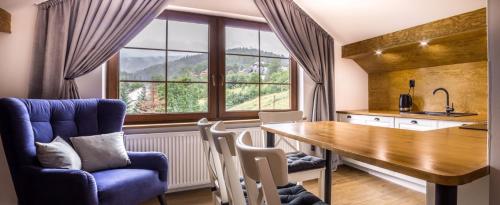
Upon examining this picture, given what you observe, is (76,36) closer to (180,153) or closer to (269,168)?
(180,153)

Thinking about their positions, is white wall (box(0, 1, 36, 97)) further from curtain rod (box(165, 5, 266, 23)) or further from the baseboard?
the baseboard

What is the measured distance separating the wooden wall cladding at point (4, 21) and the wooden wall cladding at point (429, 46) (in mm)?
3519

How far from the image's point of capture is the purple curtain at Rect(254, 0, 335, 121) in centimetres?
304

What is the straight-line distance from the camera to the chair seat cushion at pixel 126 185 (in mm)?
1608

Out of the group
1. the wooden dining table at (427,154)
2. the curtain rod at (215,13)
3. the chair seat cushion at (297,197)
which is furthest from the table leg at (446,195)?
the curtain rod at (215,13)

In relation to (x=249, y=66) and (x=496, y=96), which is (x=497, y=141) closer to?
(x=496, y=96)

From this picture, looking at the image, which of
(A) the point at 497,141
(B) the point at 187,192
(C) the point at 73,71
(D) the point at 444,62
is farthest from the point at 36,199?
(D) the point at 444,62

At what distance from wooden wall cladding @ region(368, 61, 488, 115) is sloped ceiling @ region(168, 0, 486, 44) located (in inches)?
28.2

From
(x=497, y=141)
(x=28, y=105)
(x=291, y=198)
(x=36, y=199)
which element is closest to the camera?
(x=497, y=141)

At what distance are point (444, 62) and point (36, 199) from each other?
3.84 meters

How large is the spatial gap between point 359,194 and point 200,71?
210cm

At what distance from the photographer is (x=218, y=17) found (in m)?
3.02

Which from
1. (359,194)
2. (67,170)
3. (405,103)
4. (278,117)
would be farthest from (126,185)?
(405,103)

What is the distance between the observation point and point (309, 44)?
126 inches
